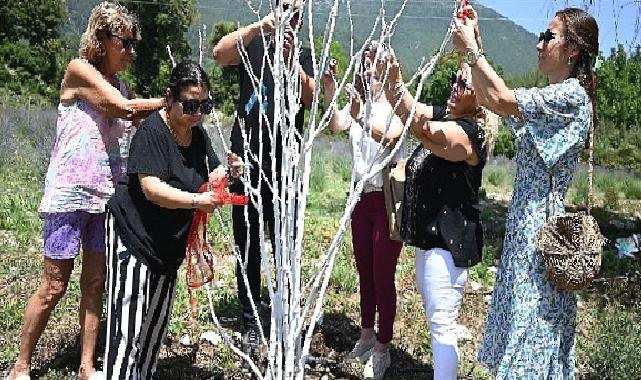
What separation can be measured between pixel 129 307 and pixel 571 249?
1708mm

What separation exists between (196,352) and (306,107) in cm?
152

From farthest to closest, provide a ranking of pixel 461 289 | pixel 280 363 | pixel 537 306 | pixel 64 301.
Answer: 1. pixel 64 301
2. pixel 461 289
3. pixel 537 306
4. pixel 280 363

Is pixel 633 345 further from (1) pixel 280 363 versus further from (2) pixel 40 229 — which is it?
(2) pixel 40 229

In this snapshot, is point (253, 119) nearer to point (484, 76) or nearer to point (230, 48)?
point (230, 48)

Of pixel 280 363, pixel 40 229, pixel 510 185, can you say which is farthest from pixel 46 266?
pixel 510 185

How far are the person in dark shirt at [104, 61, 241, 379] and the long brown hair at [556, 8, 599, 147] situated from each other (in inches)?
53.2

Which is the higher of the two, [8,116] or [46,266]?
[8,116]

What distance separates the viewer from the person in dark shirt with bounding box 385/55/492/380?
2678 millimetres

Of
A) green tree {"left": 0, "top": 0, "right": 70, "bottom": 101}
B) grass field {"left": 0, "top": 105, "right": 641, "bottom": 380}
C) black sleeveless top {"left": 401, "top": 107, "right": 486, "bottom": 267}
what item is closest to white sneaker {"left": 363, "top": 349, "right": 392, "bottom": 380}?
grass field {"left": 0, "top": 105, "right": 641, "bottom": 380}

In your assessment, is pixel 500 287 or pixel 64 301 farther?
pixel 64 301

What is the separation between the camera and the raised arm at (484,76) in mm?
2201

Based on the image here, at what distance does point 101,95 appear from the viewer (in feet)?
9.55

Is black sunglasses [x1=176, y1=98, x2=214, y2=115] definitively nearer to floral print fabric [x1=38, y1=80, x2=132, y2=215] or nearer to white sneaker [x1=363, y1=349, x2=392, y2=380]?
floral print fabric [x1=38, y1=80, x2=132, y2=215]

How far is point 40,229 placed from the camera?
5.83 metres
